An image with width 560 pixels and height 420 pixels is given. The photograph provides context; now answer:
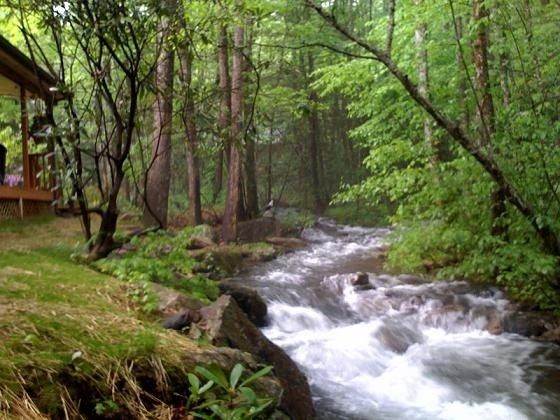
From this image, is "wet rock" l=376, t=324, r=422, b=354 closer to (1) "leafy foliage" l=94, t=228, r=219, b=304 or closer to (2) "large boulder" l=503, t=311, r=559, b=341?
(2) "large boulder" l=503, t=311, r=559, b=341

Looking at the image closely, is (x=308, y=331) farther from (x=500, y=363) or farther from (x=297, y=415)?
(x=297, y=415)

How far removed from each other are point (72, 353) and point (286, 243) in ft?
48.9

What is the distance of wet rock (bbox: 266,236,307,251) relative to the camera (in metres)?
17.1

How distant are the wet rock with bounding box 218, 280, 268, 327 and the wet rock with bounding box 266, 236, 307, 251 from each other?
8676 mm

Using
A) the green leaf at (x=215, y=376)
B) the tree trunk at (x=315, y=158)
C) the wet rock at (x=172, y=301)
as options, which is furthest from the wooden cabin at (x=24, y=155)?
the tree trunk at (x=315, y=158)

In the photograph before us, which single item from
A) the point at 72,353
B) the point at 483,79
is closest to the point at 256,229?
the point at 483,79

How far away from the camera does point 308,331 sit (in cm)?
823

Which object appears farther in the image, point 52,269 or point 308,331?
point 308,331

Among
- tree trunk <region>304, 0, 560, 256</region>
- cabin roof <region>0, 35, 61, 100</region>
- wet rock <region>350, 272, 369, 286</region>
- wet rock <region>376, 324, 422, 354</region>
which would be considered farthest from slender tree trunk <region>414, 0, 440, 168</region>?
cabin roof <region>0, 35, 61, 100</region>

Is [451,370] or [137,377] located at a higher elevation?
[137,377]

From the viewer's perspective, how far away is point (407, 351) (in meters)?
7.50

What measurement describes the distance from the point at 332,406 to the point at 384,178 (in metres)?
4.62

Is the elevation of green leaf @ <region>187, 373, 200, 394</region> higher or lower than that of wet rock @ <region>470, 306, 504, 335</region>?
higher

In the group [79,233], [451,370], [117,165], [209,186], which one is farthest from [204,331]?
[209,186]
